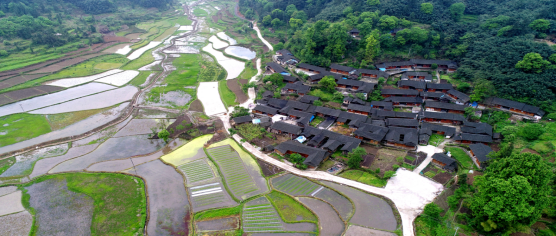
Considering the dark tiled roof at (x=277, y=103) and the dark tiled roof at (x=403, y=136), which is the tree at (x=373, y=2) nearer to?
the dark tiled roof at (x=277, y=103)

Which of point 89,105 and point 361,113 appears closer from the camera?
point 361,113

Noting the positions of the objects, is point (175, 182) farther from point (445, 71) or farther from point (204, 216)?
point (445, 71)

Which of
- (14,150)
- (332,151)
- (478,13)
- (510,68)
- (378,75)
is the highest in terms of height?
(478,13)

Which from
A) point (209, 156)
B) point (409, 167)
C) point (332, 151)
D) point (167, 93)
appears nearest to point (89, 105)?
point (167, 93)

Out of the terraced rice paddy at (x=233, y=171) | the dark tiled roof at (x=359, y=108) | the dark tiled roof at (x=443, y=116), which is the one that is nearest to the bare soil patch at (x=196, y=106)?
the terraced rice paddy at (x=233, y=171)

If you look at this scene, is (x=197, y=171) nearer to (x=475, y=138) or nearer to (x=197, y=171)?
(x=197, y=171)

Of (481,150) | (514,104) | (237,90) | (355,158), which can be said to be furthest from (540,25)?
(237,90)

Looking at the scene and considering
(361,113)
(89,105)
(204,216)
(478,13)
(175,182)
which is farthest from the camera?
(478,13)
